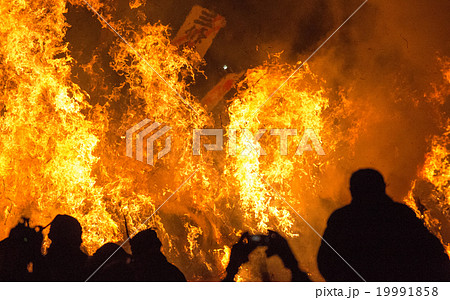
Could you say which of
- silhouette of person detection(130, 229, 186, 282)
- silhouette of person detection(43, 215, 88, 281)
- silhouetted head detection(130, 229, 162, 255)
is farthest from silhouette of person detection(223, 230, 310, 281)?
silhouette of person detection(43, 215, 88, 281)

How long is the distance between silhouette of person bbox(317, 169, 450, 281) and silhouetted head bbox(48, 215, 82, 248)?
226 cm

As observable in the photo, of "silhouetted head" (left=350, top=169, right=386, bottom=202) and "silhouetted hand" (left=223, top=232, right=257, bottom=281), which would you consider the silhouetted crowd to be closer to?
"silhouetted head" (left=350, top=169, right=386, bottom=202)

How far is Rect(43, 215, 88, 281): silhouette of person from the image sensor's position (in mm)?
2693

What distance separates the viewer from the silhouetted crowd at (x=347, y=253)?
8.15ft

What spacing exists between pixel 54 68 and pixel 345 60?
5252 millimetres

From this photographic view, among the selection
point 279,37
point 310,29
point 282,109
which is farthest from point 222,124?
point 310,29

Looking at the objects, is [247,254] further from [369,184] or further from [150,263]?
[369,184]

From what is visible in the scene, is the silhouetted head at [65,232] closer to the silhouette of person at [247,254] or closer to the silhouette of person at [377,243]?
the silhouette of person at [247,254]

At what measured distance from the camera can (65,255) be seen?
281cm

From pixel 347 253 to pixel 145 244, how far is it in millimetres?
1795

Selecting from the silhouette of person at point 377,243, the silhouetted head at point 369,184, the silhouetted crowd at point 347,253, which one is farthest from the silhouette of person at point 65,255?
the silhouetted head at point 369,184

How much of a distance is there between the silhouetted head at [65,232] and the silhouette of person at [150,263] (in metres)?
0.54

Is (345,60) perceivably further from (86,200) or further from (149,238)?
(86,200)

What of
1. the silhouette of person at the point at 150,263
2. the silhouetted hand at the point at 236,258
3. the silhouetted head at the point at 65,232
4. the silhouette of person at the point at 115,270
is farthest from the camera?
the silhouetted hand at the point at 236,258
